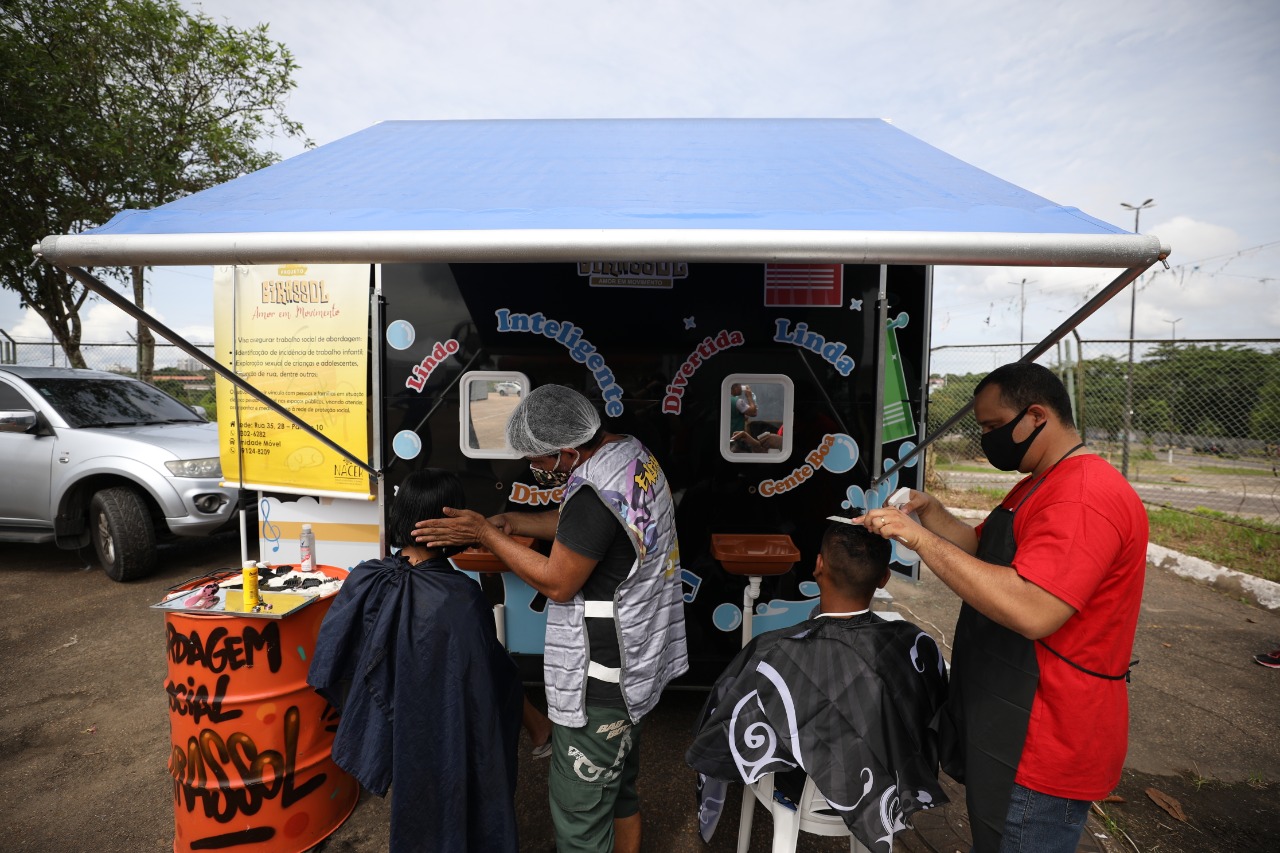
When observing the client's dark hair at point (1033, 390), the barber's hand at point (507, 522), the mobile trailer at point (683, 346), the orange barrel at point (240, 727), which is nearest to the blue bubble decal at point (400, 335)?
the mobile trailer at point (683, 346)

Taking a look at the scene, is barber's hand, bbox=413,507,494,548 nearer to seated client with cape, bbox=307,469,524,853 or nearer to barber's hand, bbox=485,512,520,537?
seated client with cape, bbox=307,469,524,853

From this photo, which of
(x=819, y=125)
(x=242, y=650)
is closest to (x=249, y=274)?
(x=242, y=650)

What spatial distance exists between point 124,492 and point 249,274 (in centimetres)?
359

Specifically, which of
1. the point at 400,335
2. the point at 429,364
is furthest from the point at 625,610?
the point at 400,335

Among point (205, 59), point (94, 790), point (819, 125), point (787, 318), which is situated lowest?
point (94, 790)

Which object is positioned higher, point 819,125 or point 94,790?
point 819,125

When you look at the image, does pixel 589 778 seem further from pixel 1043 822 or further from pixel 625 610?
pixel 1043 822

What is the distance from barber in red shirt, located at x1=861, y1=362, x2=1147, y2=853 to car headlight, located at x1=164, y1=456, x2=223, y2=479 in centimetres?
607

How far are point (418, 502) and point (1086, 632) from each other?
77.5 inches

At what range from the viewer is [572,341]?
312 centimetres

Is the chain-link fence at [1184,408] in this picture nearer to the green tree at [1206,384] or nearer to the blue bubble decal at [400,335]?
the green tree at [1206,384]

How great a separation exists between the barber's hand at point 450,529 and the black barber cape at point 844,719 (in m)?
1.02

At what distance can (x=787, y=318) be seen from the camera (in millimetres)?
3066

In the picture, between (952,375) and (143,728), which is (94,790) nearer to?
(143,728)
